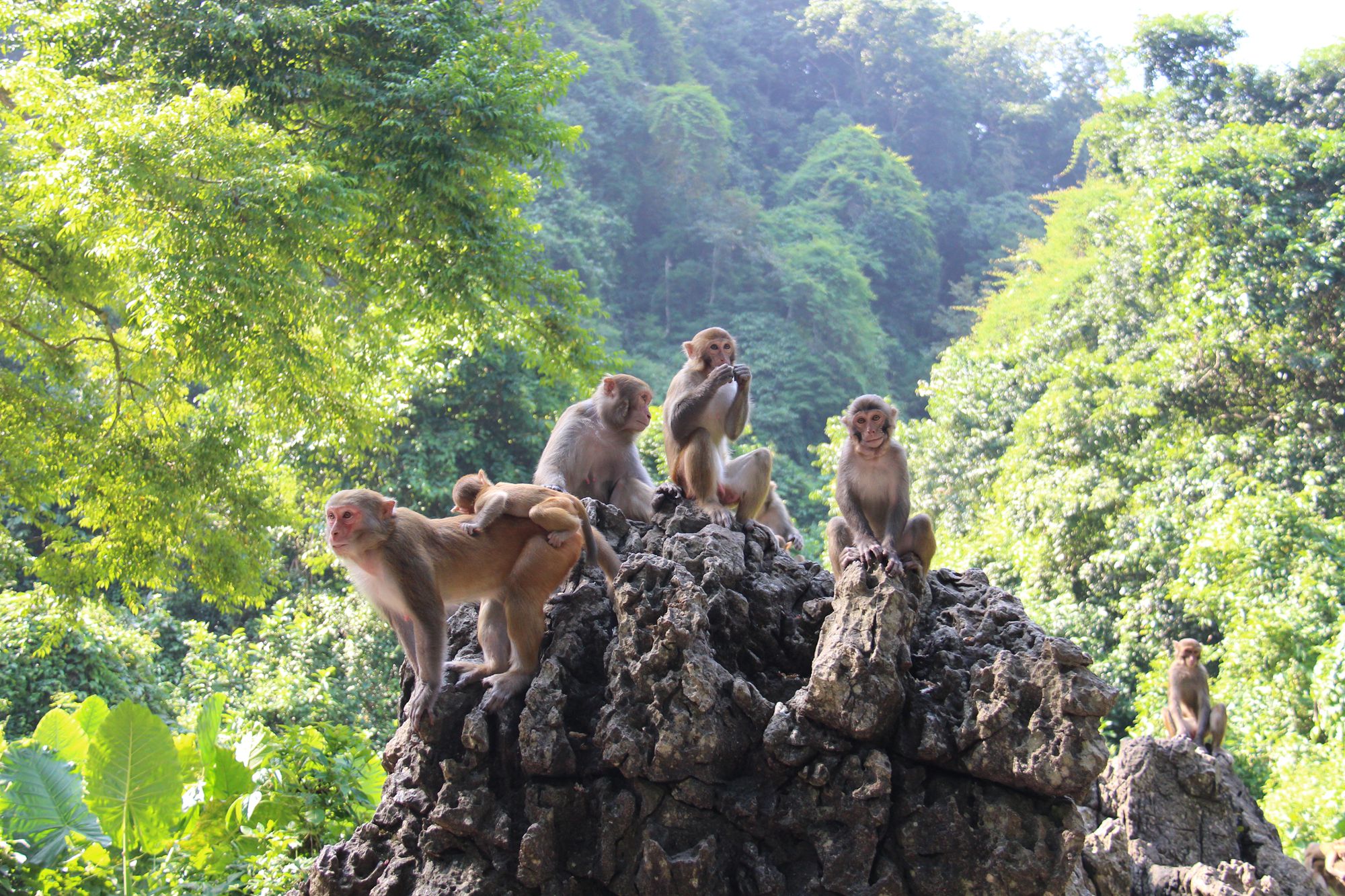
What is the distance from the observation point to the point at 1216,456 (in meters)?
15.4

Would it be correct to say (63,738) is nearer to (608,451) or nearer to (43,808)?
(43,808)

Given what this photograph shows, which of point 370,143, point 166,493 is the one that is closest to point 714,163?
point 370,143

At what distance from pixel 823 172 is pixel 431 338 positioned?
33.1 meters

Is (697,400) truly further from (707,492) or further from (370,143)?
(370,143)

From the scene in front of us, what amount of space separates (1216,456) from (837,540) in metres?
12.2

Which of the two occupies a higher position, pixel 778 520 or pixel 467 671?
pixel 778 520

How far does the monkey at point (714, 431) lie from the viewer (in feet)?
19.2

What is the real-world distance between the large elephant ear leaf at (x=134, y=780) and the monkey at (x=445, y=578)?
2.30 metres

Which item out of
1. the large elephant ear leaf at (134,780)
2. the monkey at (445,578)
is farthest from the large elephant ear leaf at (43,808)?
the monkey at (445,578)

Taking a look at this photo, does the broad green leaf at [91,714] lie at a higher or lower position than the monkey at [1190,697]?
lower

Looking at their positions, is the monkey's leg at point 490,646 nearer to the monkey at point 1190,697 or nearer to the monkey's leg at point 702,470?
the monkey's leg at point 702,470

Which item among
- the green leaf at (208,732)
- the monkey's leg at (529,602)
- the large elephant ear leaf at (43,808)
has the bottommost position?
the large elephant ear leaf at (43,808)

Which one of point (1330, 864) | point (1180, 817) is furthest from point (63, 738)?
point (1330, 864)

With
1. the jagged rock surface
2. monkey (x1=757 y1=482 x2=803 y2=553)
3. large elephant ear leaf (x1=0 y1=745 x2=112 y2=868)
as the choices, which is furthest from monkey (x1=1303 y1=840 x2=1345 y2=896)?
large elephant ear leaf (x1=0 y1=745 x2=112 y2=868)
